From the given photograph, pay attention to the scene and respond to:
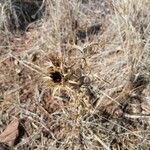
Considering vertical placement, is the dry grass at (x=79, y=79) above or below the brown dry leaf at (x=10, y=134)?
above

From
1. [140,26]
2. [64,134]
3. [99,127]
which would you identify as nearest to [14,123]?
[64,134]

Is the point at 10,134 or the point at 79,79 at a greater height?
the point at 79,79

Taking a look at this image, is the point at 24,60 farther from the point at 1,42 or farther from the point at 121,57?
the point at 121,57

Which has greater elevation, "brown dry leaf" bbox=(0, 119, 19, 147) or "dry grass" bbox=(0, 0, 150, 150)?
"dry grass" bbox=(0, 0, 150, 150)
